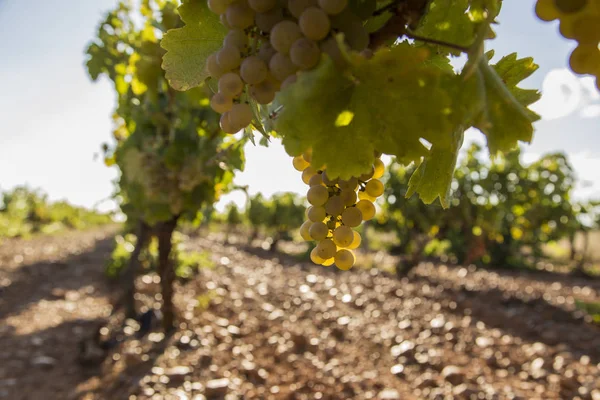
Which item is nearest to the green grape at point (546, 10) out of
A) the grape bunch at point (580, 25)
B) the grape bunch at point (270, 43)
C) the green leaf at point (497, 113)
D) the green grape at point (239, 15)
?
the grape bunch at point (580, 25)

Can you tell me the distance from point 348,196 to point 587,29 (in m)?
0.49

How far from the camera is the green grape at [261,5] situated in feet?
2.34

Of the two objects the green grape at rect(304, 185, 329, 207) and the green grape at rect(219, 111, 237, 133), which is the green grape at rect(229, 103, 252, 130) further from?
the green grape at rect(304, 185, 329, 207)

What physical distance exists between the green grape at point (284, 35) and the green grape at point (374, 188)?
0.37 metres

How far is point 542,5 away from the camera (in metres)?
0.58

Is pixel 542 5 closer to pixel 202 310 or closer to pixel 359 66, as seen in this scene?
pixel 359 66

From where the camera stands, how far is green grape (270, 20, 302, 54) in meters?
0.68

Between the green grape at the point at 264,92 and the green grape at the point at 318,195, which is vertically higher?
the green grape at the point at 264,92

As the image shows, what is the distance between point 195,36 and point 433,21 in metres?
0.50

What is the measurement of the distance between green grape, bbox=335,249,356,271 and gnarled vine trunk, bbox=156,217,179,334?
184 inches

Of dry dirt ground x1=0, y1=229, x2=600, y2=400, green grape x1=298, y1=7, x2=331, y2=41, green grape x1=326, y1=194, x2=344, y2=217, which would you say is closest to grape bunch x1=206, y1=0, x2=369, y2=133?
green grape x1=298, y1=7, x2=331, y2=41

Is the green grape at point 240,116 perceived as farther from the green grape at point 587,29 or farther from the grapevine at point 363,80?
the green grape at point 587,29

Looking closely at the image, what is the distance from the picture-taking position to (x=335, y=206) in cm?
88

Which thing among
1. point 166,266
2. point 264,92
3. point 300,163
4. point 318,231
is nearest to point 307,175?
point 300,163
